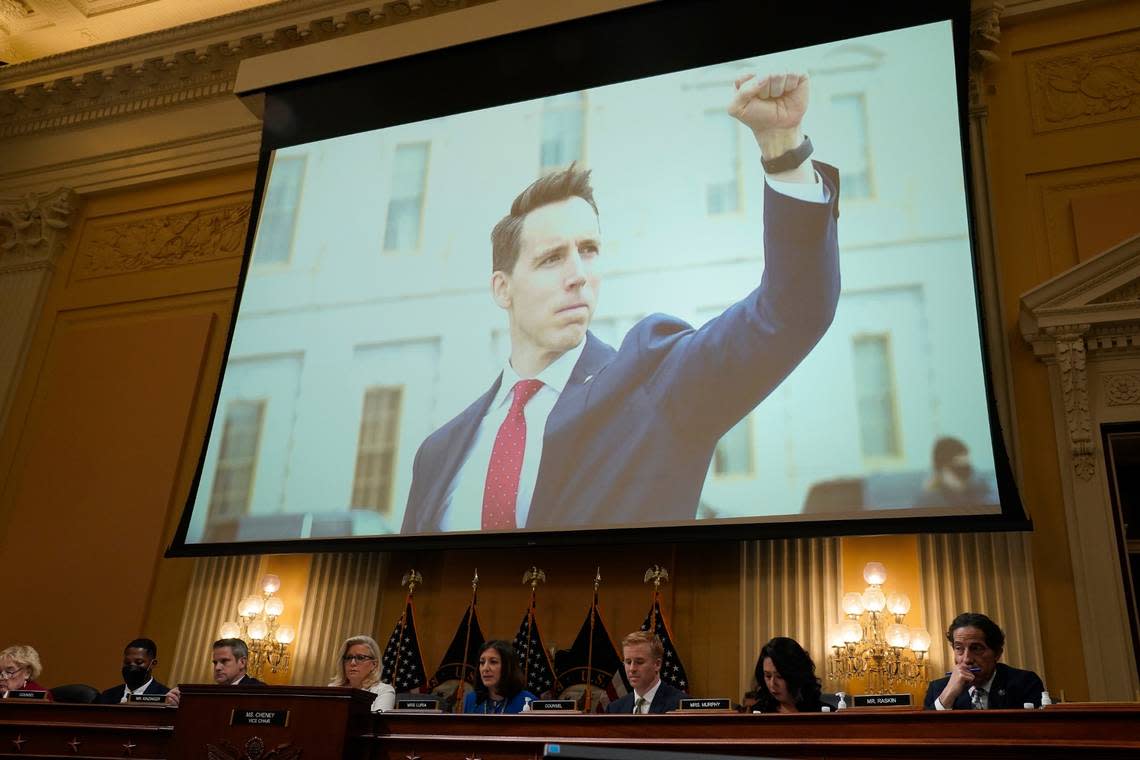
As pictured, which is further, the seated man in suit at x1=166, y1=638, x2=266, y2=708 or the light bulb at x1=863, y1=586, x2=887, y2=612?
the light bulb at x1=863, y1=586, x2=887, y2=612

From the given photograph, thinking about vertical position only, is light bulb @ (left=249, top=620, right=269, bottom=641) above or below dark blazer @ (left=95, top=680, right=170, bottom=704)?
above

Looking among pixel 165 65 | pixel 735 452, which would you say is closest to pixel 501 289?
pixel 735 452

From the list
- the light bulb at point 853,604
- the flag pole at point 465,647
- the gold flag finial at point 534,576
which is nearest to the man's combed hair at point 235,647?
the flag pole at point 465,647

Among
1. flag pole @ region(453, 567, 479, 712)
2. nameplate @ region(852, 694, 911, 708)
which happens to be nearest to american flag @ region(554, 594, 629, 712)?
flag pole @ region(453, 567, 479, 712)

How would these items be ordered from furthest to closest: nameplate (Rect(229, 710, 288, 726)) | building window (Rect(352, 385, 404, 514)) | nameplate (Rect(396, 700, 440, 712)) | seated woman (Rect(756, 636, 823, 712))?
building window (Rect(352, 385, 404, 514))
nameplate (Rect(396, 700, 440, 712))
seated woman (Rect(756, 636, 823, 712))
nameplate (Rect(229, 710, 288, 726))

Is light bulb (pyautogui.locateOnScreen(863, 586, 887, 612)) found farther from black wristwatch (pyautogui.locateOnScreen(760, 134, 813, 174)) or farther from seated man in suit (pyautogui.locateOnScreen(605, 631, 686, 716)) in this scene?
black wristwatch (pyautogui.locateOnScreen(760, 134, 813, 174))

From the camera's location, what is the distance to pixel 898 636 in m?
5.38

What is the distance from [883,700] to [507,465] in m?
3.03

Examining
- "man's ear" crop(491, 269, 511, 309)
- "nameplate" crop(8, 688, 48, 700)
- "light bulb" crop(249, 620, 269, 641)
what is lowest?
"nameplate" crop(8, 688, 48, 700)

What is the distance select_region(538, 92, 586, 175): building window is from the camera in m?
7.04

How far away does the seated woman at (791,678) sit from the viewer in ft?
13.9

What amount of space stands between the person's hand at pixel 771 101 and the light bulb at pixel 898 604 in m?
2.72

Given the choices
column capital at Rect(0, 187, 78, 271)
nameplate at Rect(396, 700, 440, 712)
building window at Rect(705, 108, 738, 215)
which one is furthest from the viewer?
column capital at Rect(0, 187, 78, 271)

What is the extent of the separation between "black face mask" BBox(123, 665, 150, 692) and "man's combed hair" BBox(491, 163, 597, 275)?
10.0 feet
